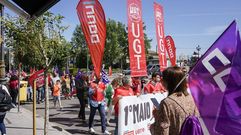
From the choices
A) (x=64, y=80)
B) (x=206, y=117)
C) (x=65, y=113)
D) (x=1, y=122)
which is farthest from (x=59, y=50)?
(x=64, y=80)

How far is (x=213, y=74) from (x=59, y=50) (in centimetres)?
589

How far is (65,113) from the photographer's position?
16.1 m

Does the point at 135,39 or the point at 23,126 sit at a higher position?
the point at 135,39

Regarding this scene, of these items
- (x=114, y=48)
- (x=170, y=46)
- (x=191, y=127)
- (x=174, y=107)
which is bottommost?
(x=191, y=127)

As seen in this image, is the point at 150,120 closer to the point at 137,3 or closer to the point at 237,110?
the point at 137,3

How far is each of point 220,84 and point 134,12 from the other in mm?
5795

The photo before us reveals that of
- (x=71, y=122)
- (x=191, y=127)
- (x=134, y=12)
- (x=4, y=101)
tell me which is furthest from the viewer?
(x=71, y=122)

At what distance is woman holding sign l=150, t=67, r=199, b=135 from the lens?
12.3ft

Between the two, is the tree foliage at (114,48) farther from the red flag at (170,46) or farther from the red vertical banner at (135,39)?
the red vertical banner at (135,39)

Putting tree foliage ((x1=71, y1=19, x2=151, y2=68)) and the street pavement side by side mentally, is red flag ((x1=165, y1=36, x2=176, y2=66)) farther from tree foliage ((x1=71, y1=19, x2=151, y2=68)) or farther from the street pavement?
tree foliage ((x1=71, y1=19, x2=151, y2=68))

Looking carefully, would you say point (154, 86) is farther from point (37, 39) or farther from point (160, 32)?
point (37, 39)

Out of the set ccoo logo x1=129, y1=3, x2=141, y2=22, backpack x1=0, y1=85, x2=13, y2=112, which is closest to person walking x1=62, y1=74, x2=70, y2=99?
backpack x1=0, y1=85, x2=13, y2=112

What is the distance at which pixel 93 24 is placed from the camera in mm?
7297

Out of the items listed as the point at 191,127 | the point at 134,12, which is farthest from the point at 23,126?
the point at 191,127
